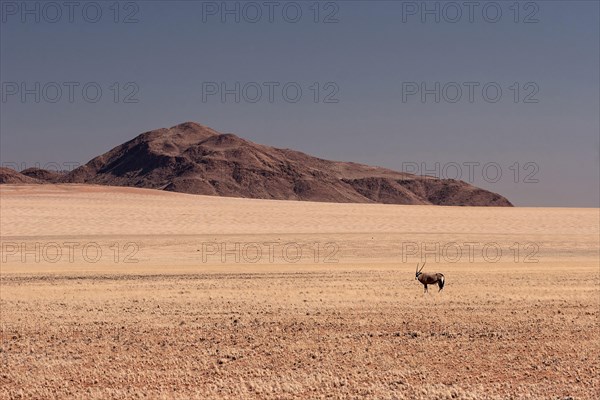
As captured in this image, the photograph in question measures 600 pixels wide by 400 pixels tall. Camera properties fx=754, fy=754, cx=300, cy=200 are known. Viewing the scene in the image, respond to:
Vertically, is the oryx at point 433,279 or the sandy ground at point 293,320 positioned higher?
the oryx at point 433,279

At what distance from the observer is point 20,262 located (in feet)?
122

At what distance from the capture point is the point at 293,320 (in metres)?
18.1

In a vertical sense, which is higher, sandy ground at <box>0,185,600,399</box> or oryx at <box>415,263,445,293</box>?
oryx at <box>415,263,445,293</box>

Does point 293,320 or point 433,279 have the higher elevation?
point 433,279

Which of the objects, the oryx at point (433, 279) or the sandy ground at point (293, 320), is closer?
the sandy ground at point (293, 320)

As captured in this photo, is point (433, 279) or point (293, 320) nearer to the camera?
point (293, 320)

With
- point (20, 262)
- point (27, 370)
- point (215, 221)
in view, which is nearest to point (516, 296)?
point (27, 370)

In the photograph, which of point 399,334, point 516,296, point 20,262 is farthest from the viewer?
point 20,262

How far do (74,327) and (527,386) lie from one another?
10.2 metres

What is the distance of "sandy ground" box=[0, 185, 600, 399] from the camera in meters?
12.6

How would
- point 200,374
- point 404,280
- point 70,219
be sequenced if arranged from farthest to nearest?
point 70,219 < point 404,280 < point 200,374

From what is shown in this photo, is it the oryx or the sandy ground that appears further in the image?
the oryx

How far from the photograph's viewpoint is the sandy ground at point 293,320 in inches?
498

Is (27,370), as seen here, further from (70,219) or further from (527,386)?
(70,219)
